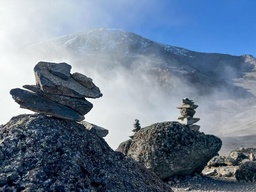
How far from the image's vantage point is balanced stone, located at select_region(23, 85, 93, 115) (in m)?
11.2

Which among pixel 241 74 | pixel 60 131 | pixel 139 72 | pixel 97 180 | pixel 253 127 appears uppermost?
pixel 241 74

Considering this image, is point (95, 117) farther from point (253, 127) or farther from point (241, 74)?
point (241, 74)

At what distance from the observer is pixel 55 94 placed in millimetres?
11273

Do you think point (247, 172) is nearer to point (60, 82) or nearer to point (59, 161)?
point (60, 82)

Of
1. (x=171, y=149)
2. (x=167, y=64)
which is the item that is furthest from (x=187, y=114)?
(x=167, y=64)

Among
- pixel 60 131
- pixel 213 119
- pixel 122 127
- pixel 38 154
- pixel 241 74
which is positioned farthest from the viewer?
pixel 241 74

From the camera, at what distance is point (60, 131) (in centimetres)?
1049

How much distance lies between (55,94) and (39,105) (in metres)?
0.63

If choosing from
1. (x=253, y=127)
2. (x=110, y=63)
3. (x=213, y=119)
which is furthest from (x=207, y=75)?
(x=253, y=127)

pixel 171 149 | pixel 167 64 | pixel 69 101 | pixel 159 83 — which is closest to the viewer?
pixel 69 101

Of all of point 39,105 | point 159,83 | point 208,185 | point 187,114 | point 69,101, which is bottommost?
point 208,185

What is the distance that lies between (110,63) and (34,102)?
490 feet

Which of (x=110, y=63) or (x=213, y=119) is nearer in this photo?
(x=213, y=119)

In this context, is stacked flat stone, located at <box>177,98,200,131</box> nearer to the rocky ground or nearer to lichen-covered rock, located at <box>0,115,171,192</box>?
the rocky ground
